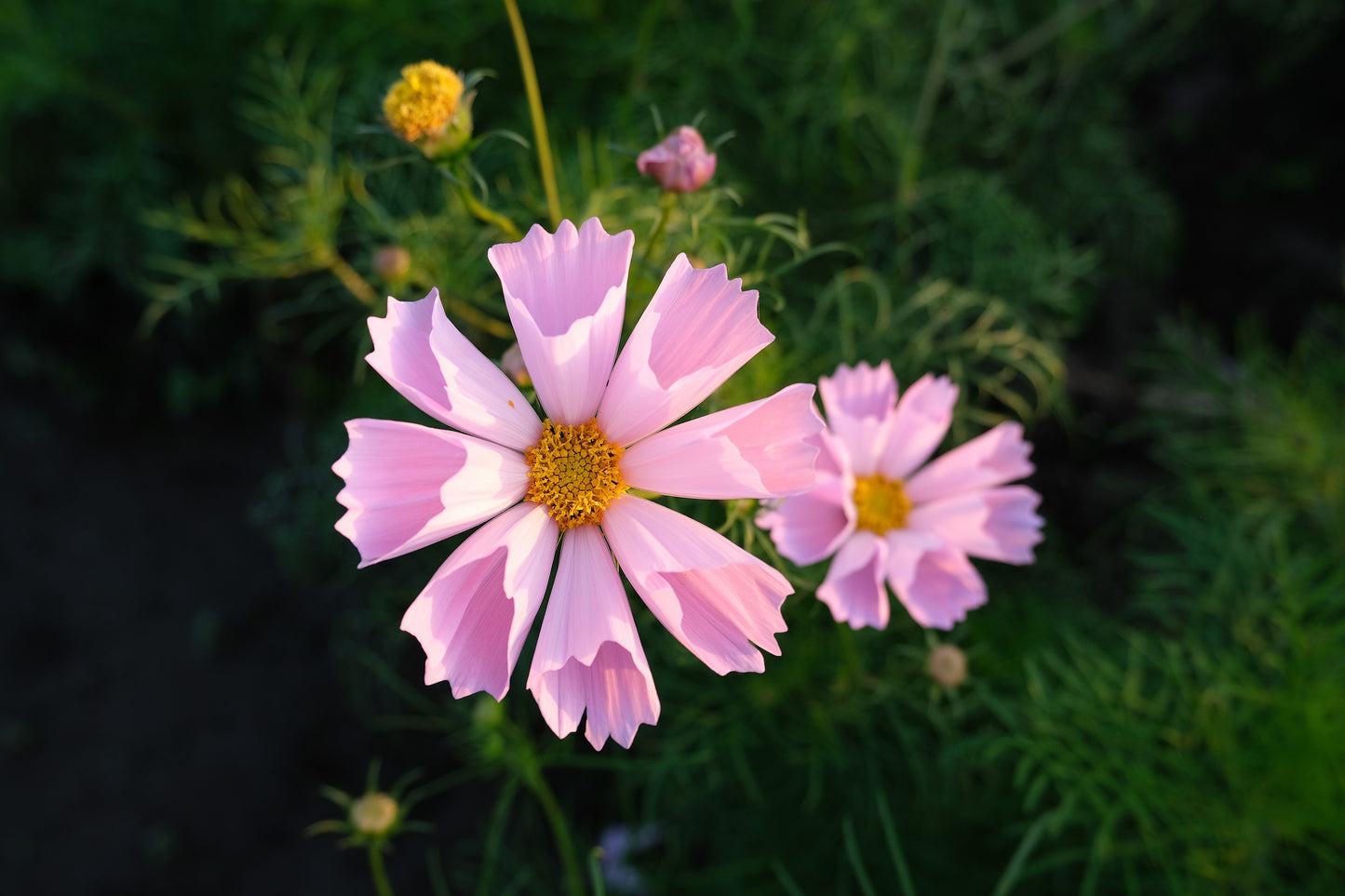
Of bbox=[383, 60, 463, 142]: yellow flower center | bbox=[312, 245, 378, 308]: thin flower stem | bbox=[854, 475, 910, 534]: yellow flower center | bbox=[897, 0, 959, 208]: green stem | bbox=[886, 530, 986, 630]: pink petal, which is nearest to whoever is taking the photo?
bbox=[383, 60, 463, 142]: yellow flower center

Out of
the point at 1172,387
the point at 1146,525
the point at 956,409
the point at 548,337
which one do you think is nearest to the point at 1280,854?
the point at 1146,525

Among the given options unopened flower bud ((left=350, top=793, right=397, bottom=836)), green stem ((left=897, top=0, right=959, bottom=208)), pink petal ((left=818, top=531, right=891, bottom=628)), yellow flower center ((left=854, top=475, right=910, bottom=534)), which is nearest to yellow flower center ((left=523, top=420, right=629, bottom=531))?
pink petal ((left=818, top=531, right=891, bottom=628))

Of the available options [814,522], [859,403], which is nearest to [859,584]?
[814,522]

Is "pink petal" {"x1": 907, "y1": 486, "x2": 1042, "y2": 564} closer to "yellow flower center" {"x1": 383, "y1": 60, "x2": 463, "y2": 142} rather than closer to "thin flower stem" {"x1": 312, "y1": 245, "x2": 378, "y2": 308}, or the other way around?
"yellow flower center" {"x1": 383, "y1": 60, "x2": 463, "y2": 142}

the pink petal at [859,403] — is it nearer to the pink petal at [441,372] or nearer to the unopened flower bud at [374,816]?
the pink petal at [441,372]

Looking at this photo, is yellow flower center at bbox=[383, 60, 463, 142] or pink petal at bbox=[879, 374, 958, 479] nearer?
yellow flower center at bbox=[383, 60, 463, 142]

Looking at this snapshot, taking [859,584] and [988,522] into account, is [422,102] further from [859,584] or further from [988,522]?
[988,522]

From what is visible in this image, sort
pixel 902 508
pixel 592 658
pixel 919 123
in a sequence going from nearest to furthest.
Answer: pixel 592 658 < pixel 902 508 < pixel 919 123
